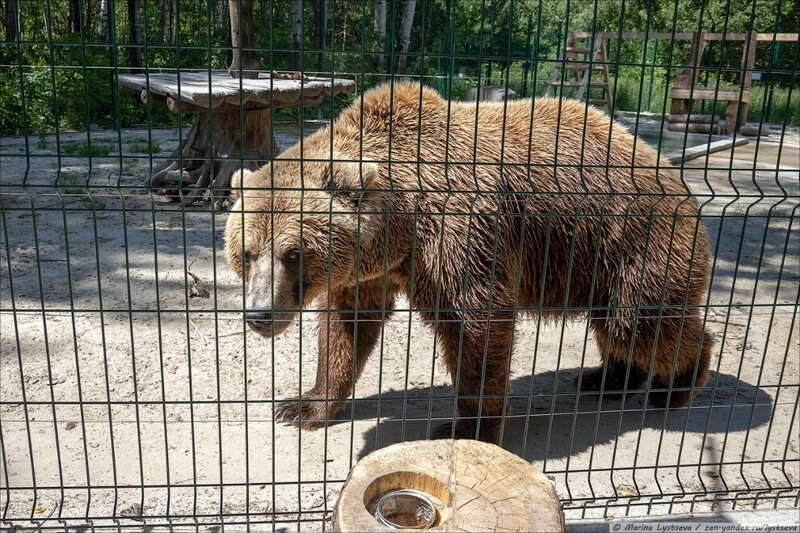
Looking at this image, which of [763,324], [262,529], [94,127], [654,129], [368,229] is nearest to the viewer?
[262,529]

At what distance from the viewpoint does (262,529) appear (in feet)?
10.7

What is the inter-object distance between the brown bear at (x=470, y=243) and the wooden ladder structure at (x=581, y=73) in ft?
1.78

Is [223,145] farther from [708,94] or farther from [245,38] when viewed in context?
[708,94]

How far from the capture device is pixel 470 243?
12.2ft

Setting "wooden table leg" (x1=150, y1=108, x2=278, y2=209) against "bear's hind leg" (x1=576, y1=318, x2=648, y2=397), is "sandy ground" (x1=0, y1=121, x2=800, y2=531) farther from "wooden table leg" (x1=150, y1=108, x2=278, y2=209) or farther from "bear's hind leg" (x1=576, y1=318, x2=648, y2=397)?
"wooden table leg" (x1=150, y1=108, x2=278, y2=209)

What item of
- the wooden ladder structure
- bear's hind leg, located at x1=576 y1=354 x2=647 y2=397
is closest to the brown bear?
bear's hind leg, located at x1=576 y1=354 x2=647 y2=397

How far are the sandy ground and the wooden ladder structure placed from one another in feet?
2.32

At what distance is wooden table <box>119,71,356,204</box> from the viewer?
657cm

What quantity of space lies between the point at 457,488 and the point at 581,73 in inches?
716

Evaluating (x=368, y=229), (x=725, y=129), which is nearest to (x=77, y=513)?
(x=368, y=229)

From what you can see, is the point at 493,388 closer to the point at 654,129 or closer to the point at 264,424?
the point at 264,424

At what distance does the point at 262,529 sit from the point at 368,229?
1.64 metres

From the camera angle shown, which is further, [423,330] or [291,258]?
[423,330]

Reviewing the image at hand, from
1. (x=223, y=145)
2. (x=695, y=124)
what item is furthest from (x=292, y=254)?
(x=695, y=124)
